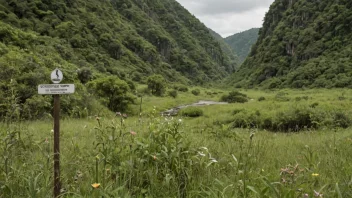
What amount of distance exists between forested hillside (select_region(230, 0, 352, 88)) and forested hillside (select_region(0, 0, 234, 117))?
28043 mm

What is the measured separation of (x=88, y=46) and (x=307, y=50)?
2468 inches

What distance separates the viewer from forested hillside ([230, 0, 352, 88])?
2740 inches

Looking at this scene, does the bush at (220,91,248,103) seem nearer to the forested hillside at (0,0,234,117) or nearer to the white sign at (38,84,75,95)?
the forested hillside at (0,0,234,117)

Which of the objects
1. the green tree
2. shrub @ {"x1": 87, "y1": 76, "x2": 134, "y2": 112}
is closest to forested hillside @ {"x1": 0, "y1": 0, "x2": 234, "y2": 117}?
shrub @ {"x1": 87, "y1": 76, "x2": 134, "y2": 112}

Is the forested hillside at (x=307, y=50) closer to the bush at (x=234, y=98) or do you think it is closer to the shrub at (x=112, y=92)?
the bush at (x=234, y=98)

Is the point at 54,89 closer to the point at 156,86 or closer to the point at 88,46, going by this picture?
the point at 156,86

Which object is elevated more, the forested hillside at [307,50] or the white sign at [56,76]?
the forested hillside at [307,50]

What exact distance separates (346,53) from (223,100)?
43740 millimetres

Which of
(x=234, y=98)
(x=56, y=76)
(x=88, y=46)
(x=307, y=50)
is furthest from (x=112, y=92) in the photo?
(x=307, y=50)

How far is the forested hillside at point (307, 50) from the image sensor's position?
69.6 meters

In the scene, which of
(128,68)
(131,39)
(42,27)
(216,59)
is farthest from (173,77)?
(216,59)

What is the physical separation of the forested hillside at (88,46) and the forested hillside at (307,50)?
92.0 ft

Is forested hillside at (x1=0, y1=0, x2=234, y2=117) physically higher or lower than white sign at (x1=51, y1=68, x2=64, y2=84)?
higher

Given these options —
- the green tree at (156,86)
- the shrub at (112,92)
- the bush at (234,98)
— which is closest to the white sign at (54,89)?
the shrub at (112,92)
